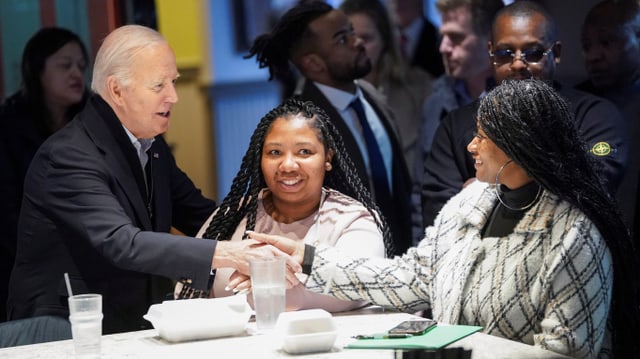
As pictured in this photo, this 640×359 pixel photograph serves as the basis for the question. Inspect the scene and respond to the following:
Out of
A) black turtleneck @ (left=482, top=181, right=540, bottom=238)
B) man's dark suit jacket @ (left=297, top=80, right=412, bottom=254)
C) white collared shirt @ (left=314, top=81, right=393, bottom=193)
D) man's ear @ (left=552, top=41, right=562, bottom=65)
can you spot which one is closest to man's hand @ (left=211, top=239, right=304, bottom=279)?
black turtleneck @ (left=482, top=181, right=540, bottom=238)

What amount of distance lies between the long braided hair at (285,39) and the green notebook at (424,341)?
212cm

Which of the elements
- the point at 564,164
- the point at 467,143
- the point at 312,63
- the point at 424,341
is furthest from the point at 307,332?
the point at 312,63

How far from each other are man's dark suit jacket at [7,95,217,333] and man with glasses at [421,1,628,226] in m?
1.11

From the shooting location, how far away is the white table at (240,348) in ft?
8.41

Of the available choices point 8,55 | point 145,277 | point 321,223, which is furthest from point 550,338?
point 8,55

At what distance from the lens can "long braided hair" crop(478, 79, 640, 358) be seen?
9.23ft

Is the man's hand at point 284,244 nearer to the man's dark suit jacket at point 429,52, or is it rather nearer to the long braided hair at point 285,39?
the long braided hair at point 285,39

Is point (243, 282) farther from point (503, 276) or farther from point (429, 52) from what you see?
point (429, 52)

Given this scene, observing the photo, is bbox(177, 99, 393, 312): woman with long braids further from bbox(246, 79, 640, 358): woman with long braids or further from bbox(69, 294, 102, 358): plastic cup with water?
bbox(69, 294, 102, 358): plastic cup with water

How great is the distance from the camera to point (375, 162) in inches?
179

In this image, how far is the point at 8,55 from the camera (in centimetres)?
481

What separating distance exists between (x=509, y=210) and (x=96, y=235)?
126 cm

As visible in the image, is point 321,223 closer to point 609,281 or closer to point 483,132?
point 483,132

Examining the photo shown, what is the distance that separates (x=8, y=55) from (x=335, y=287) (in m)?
2.35
